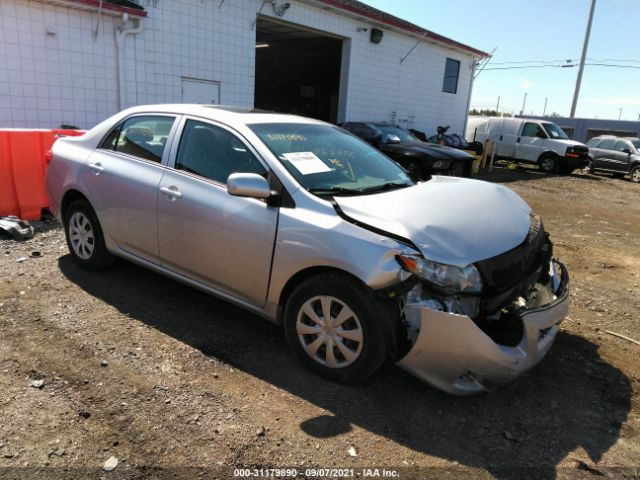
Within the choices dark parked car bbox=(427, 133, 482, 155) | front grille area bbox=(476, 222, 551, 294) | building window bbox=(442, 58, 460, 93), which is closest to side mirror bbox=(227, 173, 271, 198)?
front grille area bbox=(476, 222, 551, 294)

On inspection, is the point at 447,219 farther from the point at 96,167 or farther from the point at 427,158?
the point at 427,158

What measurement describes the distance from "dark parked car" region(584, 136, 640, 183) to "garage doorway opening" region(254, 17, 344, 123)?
9.97 metres

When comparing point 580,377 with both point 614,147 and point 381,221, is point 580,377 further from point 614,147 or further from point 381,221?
point 614,147

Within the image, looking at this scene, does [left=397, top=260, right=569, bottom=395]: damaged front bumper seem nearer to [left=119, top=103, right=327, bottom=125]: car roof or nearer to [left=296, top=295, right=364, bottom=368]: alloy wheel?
[left=296, top=295, right=364, bottom=368]: alloy wheel

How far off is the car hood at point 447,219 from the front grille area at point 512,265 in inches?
1.8

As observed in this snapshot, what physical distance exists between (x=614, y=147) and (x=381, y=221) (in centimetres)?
1896

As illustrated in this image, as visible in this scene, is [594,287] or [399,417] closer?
[399,417]

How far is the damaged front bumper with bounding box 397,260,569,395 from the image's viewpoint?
8.73 ft

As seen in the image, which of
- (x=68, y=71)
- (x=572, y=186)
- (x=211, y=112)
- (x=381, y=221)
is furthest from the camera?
(x=572, y=186)

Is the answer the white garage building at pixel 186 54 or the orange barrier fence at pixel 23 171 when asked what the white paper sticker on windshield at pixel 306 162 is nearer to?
the orange barrier fence at pixel 23 171

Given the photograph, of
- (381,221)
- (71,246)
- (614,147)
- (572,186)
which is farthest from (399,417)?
(614,147)

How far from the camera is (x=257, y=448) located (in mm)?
2584

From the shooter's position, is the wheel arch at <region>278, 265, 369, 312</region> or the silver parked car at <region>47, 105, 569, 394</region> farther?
the wheel arch at <region>278, 265, 369, 312</region>

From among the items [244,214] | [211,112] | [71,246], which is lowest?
[71,246]
